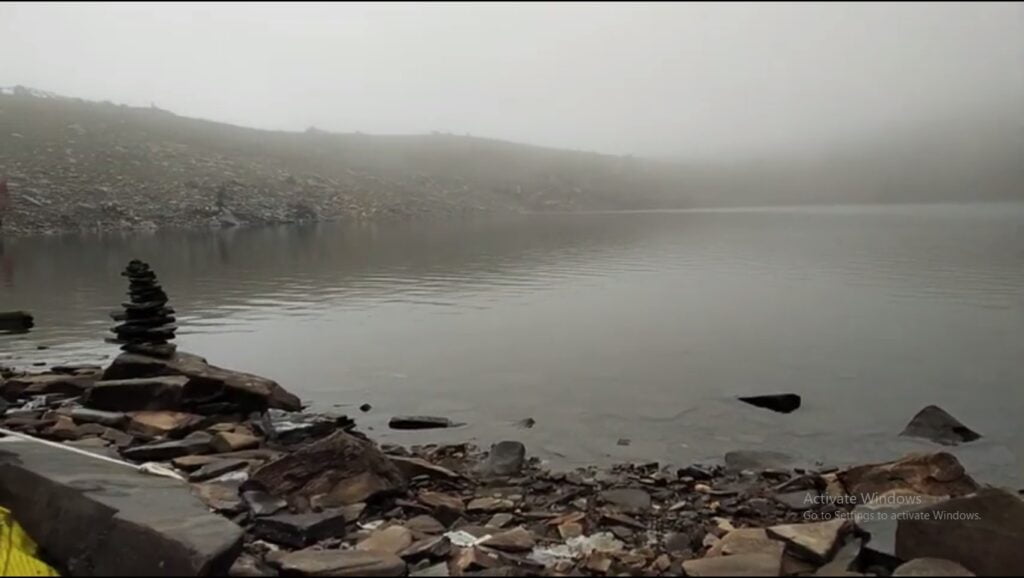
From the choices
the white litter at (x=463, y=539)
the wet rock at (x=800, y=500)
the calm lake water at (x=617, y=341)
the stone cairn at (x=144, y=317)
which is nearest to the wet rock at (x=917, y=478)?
Answer: the wet rock at (x=800, y=500)

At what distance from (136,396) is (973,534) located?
518 inches

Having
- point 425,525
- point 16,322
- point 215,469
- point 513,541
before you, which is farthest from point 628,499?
point 16,322

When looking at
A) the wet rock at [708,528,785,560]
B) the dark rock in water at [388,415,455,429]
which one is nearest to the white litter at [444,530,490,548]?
the wet rock at [708,528,785,560]

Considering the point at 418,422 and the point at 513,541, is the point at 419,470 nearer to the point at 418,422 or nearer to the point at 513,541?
the point at 513,541

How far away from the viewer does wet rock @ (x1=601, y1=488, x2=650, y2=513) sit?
32.1ft

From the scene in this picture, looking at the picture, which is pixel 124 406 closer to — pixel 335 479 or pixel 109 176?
pixel 335 479

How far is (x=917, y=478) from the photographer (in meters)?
10.3

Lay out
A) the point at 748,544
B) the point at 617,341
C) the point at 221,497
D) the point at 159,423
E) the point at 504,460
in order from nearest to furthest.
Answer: the point at 748,544 < the point at 221,497 < the point at 504,460 < the point at 159,423 < the point at 617,341

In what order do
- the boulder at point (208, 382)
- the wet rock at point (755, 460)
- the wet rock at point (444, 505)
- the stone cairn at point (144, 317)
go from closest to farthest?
the wet rock at point (444, 505), the wet rock at point (755, 460), the boulder at point (208, 382), the stone cairn at point (144, 317)

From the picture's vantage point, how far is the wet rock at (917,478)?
10172 millimetres

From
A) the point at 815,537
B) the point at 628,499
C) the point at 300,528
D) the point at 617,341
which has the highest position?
the point at 815,537

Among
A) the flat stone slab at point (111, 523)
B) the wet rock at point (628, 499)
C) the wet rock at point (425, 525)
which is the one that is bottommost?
the wet rock at point (628, 499)

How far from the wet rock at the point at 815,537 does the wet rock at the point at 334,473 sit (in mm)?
4821

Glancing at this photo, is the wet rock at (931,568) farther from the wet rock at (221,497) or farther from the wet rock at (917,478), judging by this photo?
the wet rock at (221,497)
